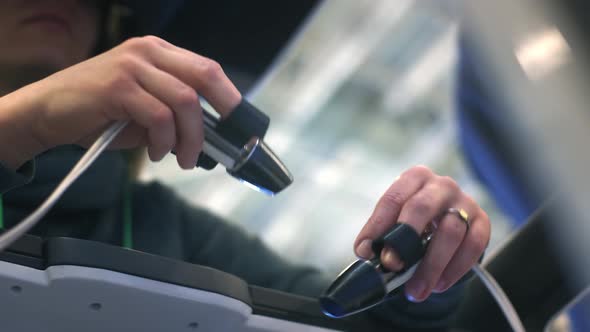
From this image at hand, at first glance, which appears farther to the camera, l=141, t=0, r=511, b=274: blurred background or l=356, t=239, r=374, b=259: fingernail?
l=141, t=0, r=511, b=274: blurred background

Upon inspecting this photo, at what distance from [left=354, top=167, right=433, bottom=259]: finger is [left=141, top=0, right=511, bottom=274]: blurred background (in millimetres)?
253

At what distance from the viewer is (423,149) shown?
3.18 ft

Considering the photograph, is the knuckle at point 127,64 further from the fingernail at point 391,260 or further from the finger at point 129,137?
the fingernail at point 391,260

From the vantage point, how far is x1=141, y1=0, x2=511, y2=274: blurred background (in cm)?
80

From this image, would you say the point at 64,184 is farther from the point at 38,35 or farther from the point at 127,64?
the point at 38,35

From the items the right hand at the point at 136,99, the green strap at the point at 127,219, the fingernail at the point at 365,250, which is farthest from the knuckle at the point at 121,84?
the green strap at the point at 127,219

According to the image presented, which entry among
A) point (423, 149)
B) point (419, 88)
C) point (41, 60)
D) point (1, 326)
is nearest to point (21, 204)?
point (1, 326)

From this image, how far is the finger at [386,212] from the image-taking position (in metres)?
0.37

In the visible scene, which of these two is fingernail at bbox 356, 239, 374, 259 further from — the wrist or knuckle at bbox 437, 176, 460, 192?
the wrist

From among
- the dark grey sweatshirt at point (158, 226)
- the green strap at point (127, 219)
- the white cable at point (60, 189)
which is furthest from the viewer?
the green strap at point (127, 219)

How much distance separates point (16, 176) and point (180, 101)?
132 mm

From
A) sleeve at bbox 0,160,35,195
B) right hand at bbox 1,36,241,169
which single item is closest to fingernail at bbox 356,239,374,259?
right hand at bbox 1,36,241,169

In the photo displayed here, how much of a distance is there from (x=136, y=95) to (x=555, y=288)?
0.42 meters

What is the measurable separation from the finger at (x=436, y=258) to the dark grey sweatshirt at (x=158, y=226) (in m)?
0.03
